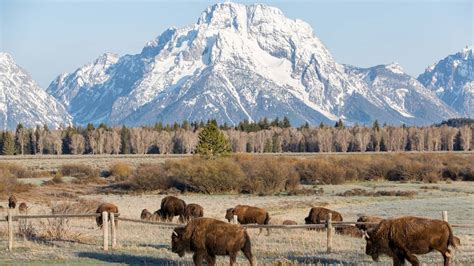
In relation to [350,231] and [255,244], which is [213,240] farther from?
[350,231]

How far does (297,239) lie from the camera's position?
80.0 feet

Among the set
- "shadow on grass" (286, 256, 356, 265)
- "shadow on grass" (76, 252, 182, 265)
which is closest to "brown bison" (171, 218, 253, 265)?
"shadow on grass" (76, 252, 182, 265)

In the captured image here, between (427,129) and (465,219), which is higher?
(427,129)

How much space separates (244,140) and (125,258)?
503 ft

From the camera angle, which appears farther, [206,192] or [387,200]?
[206,192]

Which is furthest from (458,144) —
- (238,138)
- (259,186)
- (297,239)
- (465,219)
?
(297,239)

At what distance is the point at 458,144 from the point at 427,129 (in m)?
9.32

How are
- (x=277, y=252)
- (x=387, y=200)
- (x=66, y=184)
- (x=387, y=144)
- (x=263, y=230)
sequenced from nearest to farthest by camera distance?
(x=277, y=252) → (x=263, y=230) → (x=387, y=200) → (x=66, y=184) → (x=387, y=144)

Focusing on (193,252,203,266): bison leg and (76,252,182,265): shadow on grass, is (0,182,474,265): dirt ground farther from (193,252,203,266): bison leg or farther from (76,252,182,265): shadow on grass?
(193,252,203,266): bison leg

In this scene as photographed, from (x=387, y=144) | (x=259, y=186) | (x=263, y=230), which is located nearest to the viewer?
(x=263, y=230)

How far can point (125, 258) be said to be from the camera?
19328 millimetres

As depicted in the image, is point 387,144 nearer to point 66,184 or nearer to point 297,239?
point 66,184

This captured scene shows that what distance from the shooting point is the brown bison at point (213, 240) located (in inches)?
618

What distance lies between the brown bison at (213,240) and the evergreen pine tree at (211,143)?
201 ft
